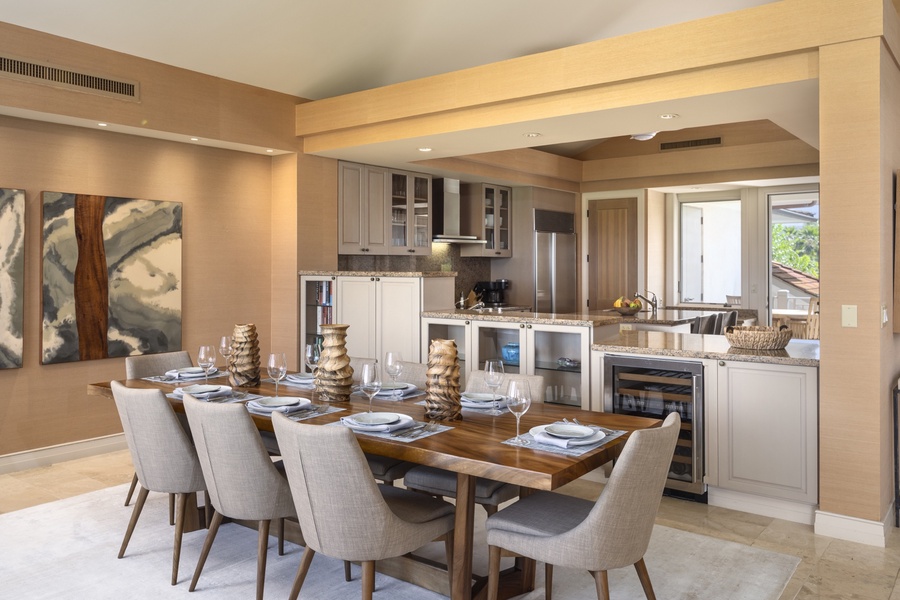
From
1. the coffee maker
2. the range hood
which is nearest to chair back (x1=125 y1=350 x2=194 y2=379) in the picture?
the range hood

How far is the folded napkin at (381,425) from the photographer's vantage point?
2.53 meters

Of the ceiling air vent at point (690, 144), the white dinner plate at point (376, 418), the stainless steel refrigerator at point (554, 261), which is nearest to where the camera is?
the white dinner plate at point (376, 418)

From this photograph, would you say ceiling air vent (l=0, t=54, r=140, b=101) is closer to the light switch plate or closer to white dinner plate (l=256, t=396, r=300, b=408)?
white dinner plate (l=256, t=396, r=300, b=408)

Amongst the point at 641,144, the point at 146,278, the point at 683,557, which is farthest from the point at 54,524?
the point at 641,144

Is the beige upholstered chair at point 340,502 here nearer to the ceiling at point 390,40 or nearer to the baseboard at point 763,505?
the baseboard at point 763,505

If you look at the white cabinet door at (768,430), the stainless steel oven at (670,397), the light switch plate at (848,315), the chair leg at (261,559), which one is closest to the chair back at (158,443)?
the chair leg at (261,559)

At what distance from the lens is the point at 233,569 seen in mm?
3018

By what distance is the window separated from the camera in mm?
8461

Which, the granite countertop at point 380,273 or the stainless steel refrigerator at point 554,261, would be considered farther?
the stainless steel refrigerator at point 554,261

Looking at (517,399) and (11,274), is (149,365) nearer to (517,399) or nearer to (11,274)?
(11,274)

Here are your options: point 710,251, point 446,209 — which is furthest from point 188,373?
point 710,251

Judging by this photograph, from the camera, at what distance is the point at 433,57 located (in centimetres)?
572

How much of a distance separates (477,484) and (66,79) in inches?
147

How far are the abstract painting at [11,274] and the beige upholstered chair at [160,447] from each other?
207 centimetres
